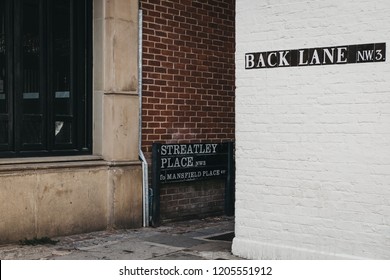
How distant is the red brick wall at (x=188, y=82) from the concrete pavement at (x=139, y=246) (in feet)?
2.96

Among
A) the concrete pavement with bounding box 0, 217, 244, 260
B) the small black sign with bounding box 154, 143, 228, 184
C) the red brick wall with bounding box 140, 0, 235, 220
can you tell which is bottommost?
the concrete pavement with bounding box 0, 217, 244, 260

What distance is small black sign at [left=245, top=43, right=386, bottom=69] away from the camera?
5871 mm

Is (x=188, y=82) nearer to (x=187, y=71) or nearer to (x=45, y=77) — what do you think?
(x=187, y=71)

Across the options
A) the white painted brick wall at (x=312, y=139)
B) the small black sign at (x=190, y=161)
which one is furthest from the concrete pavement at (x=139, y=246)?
the small black sign at (x=190, y=161)

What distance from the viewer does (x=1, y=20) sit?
300 inches

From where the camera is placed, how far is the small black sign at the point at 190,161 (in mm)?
8961

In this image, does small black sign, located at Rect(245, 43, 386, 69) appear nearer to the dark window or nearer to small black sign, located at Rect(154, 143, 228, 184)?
small black sign, located at Rect(154, 143, 228, 184)

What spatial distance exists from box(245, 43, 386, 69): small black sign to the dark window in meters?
2.77

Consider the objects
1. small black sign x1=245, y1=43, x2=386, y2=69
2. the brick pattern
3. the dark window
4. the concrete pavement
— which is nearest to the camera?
small black sign x1=245, y1=43, x2=386, y2=69

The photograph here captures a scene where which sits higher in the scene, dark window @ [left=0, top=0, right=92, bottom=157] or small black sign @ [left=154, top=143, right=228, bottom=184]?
dark window @ [left=0, top=0, right=92, bottom=157]

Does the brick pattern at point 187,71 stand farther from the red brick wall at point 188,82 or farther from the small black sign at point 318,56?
the small black sign at point 318,56

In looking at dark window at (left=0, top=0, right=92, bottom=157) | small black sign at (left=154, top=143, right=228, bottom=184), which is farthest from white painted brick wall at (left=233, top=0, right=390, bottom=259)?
dark window at (left=0, top=0, right=92, bottom=157)

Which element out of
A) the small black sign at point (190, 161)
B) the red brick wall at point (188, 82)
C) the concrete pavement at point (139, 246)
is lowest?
the concrete pavement at point (139, 246)

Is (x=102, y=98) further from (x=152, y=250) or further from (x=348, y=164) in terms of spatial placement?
(x=348, y=164)
